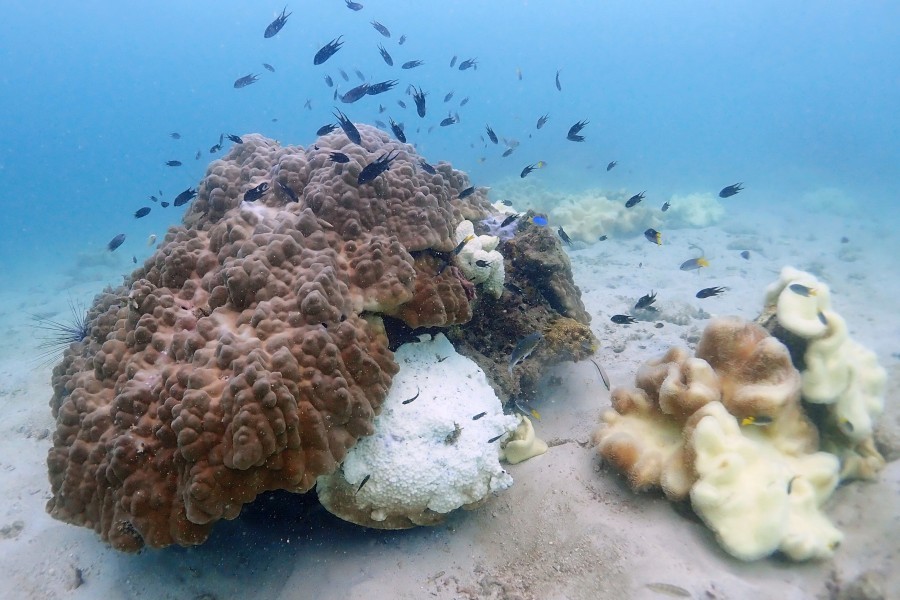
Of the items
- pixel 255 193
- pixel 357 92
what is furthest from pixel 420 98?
pixel 255 193

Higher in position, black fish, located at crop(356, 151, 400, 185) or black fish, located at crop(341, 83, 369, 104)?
black fish, located at crop(341, 83, 369, 104)

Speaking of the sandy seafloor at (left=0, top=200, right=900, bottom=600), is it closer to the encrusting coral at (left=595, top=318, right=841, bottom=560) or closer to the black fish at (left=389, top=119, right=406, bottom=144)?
the encrusting coral at (left=595, top=318, right=841, bottom=560)

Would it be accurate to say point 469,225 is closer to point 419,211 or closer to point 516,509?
point 419,211

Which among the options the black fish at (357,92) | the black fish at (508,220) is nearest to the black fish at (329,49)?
the black fish at (357,92)

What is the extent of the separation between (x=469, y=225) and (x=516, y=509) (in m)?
3.51

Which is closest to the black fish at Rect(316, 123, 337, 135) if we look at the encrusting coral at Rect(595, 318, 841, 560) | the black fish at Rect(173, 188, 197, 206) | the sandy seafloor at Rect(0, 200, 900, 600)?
the black fish at Rect(173, 188, 197, 206)

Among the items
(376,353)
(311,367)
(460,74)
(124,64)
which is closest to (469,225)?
(376,353)

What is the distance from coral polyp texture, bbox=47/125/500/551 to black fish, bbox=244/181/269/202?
9 centimetres

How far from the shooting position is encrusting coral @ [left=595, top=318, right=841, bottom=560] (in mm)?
3445

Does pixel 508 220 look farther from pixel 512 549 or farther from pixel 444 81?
pixel 444 81

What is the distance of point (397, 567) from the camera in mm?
3959

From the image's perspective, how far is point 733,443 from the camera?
12.1 feet

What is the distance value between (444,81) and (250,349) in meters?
137

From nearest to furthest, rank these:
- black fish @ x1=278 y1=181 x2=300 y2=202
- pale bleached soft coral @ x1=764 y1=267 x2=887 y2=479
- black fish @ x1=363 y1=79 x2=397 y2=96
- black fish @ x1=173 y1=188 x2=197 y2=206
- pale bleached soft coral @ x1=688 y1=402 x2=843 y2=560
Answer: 1. pale bleached soft coral @ x1=688 y1=402 x2=843 y2=560
2. pale bleached soft coral @ x1=764 y1=267 x2=887 y2=479
3. black fish @ x1=278 y1=181 x2=300 y2=202
4. black fish @ x1=363 y1=79 x2=397 y2=96
5. black fish @ x1=173 y1=188 x2=197 y2=206
